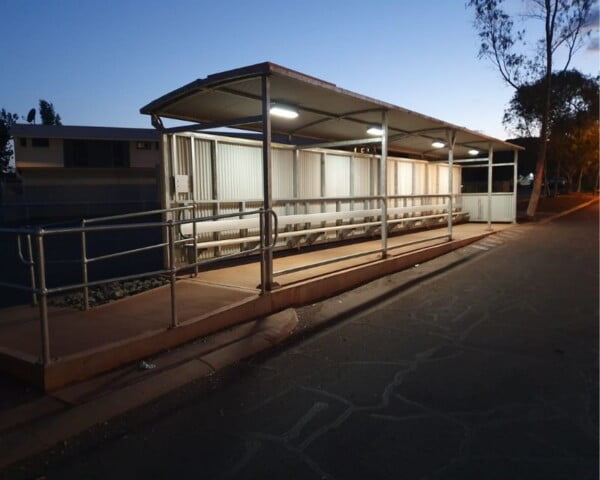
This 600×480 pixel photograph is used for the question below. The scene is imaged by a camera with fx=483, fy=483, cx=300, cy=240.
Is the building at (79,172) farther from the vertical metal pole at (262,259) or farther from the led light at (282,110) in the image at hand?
the vertical metal pole at (262,259)

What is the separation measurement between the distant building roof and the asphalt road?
85.5ft

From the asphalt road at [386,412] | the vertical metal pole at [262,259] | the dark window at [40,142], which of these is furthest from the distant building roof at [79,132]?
the asphalt road at [386,412]

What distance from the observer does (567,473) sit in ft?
8.77

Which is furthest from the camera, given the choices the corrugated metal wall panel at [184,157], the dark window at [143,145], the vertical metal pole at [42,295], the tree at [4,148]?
the tree at [4,148]

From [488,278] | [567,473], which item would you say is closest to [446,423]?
[567,473]

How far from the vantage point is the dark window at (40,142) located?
95.9 feet

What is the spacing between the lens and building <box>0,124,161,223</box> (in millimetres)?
26828

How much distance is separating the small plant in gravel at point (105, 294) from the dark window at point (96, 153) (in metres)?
26.8

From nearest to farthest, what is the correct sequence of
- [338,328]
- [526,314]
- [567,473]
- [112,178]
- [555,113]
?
1. [567,473]
2. [338,328]
3. [526,314]
4. [555,113]
5. [112,178]

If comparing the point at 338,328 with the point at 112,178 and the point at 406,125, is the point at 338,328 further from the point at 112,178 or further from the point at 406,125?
the point at 112,178

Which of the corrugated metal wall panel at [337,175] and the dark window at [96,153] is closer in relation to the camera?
the corrugated metal wall panel at [337,175]

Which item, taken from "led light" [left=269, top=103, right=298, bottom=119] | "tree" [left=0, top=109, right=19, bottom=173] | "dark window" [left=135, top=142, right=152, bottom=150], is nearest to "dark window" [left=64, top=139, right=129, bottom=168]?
"dark window" [left=135, top=142, right=152, bottom=150]

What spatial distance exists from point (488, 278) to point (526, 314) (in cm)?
238

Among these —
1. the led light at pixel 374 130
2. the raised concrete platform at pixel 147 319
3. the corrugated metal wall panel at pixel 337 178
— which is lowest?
the raised concrete platform at pixel 147 319
